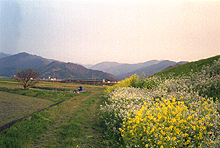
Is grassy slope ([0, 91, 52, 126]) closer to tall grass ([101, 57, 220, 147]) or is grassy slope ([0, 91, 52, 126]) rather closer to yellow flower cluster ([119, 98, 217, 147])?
A: tall grass ([101, 57, 220, 147])

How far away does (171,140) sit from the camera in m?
3.50

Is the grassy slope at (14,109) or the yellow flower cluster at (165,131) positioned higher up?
the yellow flower cluster at (165,131)

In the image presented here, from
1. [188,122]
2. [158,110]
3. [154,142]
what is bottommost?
[154,142]

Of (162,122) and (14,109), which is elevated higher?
(162,122)

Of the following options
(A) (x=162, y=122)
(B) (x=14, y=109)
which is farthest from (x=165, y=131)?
(B) (x=14, y=109)

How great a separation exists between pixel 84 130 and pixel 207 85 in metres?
9.56

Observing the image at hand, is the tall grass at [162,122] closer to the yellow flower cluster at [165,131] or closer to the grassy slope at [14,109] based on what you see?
the yellow flower cluster at [165,131]

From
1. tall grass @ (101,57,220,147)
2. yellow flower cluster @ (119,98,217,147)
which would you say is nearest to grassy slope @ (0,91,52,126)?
tall grass @ (101,57,220,147)

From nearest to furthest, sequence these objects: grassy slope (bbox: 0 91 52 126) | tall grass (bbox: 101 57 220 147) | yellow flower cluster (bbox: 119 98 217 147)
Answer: yellow flower cluster (bbox: 119 98 217 147) → tall grass (bbox: 101 57 220 147) → grassy slope (bbox: 0 91 52 126)

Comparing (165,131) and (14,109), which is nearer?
(165,131)

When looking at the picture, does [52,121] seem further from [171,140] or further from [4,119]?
[171,140]

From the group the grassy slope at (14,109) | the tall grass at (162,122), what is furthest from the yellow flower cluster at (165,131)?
the grassy slope at (14,109)

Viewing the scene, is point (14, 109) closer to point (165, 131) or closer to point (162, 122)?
point (162, 122)

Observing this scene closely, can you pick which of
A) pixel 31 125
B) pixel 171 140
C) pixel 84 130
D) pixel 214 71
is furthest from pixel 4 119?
pixel 214 71
